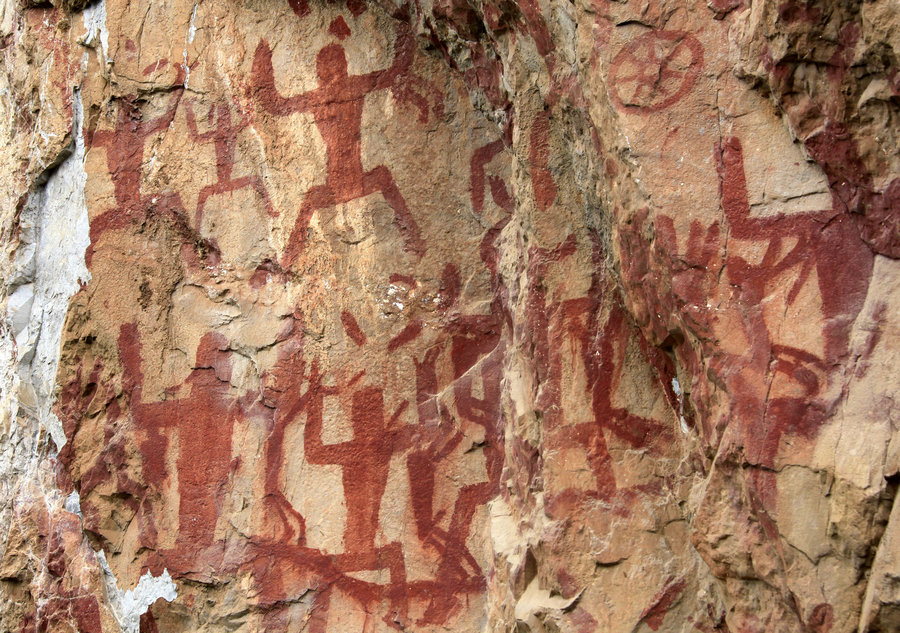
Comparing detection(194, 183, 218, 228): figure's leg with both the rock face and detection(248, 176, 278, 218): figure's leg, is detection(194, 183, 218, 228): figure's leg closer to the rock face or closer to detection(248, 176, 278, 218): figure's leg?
the rock face

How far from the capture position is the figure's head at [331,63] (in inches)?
139

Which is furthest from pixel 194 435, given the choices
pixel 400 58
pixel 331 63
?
pixel 400 58

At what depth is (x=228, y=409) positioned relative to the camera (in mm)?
3465

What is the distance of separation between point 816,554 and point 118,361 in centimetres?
263

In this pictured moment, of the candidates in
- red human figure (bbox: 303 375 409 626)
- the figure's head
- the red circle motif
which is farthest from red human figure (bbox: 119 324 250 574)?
the red circle motif

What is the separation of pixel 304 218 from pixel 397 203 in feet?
1.21

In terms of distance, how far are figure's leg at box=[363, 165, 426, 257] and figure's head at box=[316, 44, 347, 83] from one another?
415 millimetres

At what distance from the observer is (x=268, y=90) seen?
11.8 feet

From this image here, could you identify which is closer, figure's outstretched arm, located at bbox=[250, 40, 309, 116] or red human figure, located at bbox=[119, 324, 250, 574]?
red human figure, located at bbox=[119, 324, 250, 574]

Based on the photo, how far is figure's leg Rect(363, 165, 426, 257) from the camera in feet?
11.2

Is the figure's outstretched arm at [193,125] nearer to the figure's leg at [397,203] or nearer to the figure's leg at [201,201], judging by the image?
the figure's leg at [201,201]

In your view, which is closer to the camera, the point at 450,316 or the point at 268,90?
the point at 450,316

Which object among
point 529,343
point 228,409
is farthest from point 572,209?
point 228,409

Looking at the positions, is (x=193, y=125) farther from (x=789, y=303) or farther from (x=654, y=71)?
(x=789, y=303)
